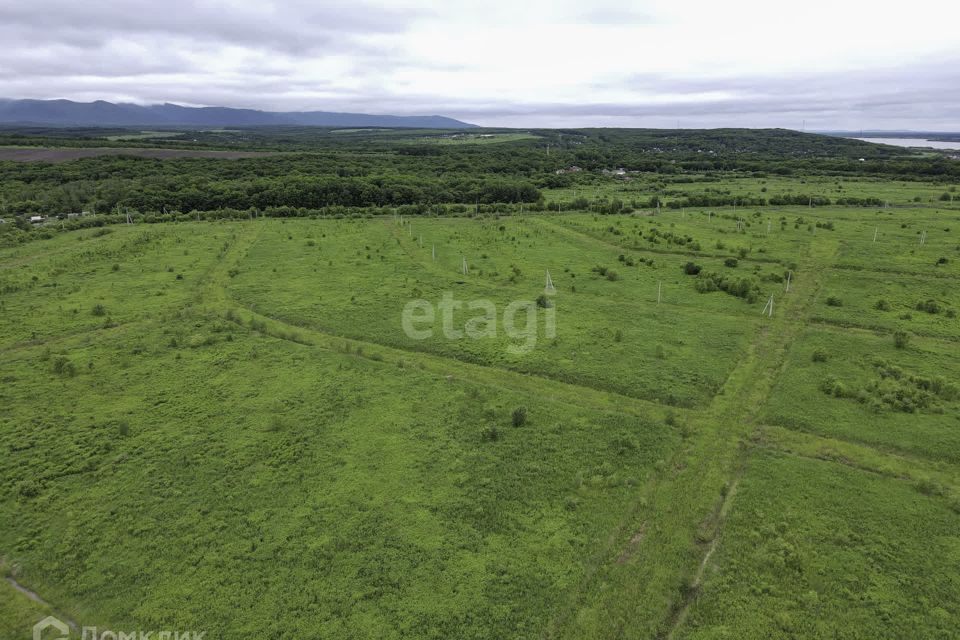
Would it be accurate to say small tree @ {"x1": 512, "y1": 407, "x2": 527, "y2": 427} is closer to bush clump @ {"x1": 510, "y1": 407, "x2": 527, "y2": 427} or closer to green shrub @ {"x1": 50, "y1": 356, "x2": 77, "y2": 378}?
bush clump @ {"x1": 510, "y1": 407, "x2": 527, "y2": 427}

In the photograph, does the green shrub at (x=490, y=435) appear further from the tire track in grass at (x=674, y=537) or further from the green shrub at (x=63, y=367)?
the green shrub at (x=63, y=367)

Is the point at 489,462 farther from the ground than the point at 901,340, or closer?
closer

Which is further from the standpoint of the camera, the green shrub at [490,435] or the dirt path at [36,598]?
the green shrub at [490,435]

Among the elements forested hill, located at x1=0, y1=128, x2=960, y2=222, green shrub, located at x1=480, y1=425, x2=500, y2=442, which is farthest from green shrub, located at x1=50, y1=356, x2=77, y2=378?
forested hill, located at x1=0, y1=128, x2=960, y2=222

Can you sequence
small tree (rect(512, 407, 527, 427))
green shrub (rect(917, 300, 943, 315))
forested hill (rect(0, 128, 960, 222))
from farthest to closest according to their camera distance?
1. forested hill (rect(0, 128, 960, 222))
2. green shrub (rect(917, 300, 943, 315))
3. small tree (rect(512, 407, 527, 427))

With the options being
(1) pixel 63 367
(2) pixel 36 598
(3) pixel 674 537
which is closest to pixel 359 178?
(1) pixel 63 367

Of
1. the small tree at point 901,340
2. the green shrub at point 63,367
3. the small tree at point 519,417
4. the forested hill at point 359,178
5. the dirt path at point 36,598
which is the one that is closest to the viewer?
the dirt path at point 36,598

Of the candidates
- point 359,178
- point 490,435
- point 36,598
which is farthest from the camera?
point 359,178

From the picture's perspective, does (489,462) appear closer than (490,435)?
Yes

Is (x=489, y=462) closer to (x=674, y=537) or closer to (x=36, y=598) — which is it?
(x=674, y=537)

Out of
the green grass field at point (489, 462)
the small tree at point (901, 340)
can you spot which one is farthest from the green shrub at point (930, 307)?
the small tree at point (901, 340)
